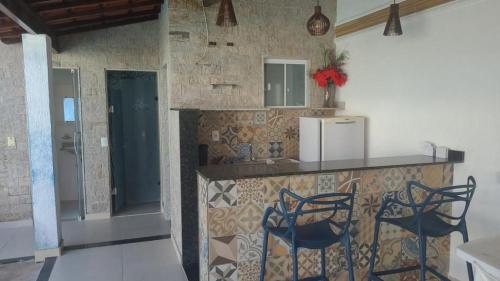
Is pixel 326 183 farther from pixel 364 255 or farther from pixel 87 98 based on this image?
pixel 87 98

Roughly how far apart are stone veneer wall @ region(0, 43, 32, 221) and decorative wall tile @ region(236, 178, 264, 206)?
11.9ft

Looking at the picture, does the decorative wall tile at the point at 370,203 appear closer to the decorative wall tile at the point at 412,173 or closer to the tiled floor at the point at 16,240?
the decorative wall tile at the point at 412,173

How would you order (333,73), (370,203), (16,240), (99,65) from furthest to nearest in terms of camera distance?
(99,65) → (333,73) → (16,240) → (370,203)

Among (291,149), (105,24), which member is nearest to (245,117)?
(291,149)

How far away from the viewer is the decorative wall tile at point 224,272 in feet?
8.32

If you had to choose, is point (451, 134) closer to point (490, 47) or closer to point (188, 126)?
point (490, 47)

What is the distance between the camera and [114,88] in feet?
17.1

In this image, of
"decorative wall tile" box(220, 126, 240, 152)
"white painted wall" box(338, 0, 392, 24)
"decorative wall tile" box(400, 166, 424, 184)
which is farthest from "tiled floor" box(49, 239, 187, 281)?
"white painted wall" box(338, 0, 392, 24)

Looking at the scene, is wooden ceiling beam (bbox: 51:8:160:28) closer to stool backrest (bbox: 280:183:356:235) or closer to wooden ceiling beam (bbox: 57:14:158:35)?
wooden ceiling beam (bbox: 57:14:158:35)

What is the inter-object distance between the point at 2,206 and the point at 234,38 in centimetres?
367

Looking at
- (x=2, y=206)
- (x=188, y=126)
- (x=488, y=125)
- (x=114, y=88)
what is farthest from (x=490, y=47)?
(x=2, y=206)

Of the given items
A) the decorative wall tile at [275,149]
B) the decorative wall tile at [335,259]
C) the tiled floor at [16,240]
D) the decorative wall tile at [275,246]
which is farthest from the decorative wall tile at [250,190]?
the tiled floor at [16,240]

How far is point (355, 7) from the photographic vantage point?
13.6 ft

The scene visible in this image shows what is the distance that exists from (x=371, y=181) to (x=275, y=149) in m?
1.78
